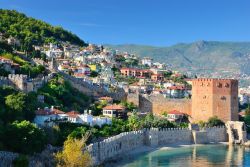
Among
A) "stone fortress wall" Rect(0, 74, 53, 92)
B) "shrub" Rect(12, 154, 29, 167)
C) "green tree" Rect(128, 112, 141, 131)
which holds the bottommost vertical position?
"shrub" Rect(12, 154, 29, 167)

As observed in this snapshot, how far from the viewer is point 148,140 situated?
3828 centimetres

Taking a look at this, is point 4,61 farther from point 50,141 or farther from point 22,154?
point 22,154

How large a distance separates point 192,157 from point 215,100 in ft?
35.3

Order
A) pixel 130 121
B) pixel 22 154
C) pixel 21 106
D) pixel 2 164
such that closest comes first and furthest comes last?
1. pixel 2 164
2. pixel 22 154
3. pixel 21 106
4. pixel 130 121

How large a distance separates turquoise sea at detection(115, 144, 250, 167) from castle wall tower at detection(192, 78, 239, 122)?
4.70 metres

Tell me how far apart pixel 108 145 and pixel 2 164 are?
9.81 meters

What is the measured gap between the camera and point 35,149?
25375 mm

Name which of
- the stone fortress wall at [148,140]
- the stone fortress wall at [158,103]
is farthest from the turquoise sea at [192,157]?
the stone fortress wall at [158,103]

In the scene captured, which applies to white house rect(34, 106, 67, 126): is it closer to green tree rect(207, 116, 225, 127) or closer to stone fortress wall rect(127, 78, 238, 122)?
green tree rect(207, 116, 225, 127)

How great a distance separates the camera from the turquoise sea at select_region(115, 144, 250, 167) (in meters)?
32.2

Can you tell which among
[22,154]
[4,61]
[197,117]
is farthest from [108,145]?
[197,117]

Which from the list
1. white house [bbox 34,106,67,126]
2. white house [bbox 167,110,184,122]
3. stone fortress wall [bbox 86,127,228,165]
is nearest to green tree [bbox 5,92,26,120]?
white house [bbox 34,106,67,126]

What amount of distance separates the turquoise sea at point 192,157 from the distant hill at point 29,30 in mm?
23358


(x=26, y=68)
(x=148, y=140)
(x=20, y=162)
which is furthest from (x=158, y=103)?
(x=20, y=162)
